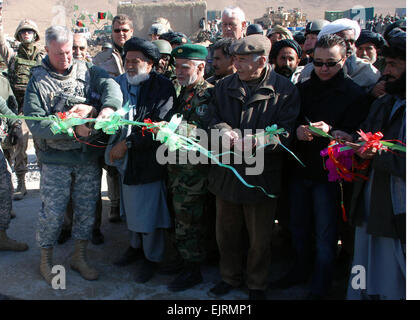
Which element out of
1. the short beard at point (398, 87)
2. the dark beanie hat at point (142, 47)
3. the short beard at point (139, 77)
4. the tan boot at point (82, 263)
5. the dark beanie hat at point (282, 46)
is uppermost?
the dark beanie hat at point (282, 46)

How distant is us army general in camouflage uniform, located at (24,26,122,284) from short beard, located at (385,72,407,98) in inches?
88.2

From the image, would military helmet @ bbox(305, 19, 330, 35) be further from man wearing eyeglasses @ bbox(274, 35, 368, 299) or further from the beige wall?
the beige wall

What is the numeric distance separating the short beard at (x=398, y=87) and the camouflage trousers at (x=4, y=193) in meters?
3.84

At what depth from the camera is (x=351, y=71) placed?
3.75m

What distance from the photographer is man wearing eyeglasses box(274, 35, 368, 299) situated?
3164 millimetres

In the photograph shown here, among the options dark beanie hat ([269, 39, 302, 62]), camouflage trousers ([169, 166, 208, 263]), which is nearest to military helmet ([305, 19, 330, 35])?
dark beanie hat ([269, 39, 302, 62])

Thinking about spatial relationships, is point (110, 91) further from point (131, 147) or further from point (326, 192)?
point (326, 192)

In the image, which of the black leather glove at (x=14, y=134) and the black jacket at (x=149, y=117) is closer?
the black jacket at (x=149, y=117)

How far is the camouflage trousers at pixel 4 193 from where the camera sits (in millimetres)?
4316

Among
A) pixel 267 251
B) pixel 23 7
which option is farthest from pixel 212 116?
pixel 23 7

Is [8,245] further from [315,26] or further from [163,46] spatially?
[315,26]

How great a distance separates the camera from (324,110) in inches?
128

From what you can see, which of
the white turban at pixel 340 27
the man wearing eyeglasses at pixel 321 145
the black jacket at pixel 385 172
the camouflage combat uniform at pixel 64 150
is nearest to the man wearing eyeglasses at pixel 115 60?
the camouflage combat uniform at pixel 64 150

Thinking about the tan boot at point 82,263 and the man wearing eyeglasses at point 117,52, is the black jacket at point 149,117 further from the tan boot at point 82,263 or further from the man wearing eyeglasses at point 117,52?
the man wearing eyeglasses at point 117,52
